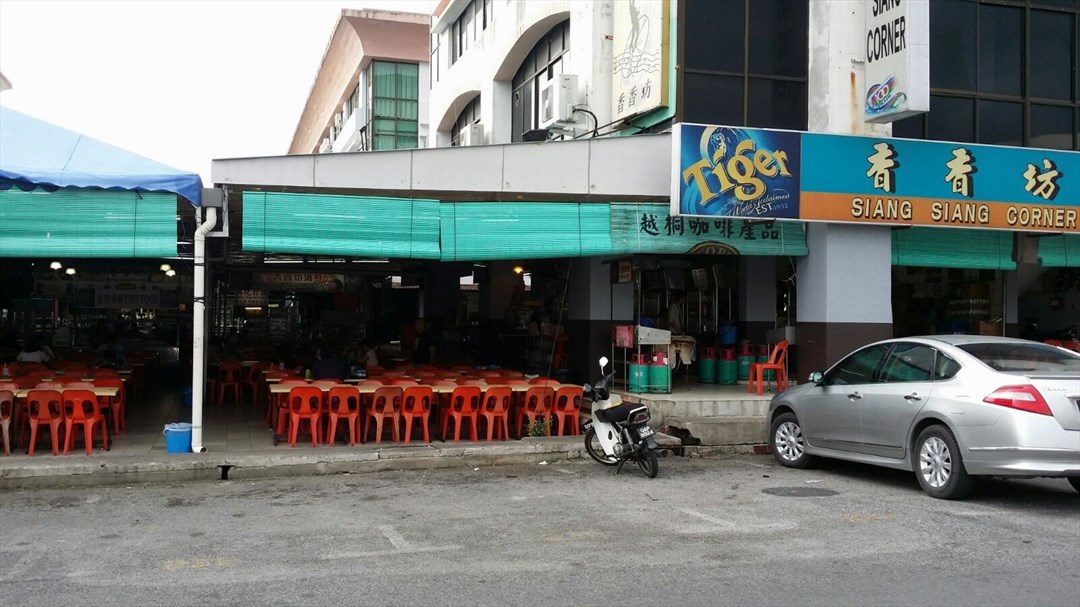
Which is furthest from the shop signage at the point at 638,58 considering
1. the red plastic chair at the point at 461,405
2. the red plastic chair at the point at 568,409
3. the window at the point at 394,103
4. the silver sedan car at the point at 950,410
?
the window at the point at 394,103

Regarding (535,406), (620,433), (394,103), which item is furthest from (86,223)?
(394,103)

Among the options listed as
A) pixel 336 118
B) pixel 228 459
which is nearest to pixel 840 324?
pixel 228 459

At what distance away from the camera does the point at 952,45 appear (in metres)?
16.6

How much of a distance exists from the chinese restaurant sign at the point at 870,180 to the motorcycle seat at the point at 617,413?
154 inches

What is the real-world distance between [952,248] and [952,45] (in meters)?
3.76

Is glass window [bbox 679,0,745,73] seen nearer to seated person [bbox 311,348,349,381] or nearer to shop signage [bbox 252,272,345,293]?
seated person [bbox 311,348,349,381]

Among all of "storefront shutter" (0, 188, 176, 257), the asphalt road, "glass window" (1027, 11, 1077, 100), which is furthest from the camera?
"glass window" (1027, 11, 1077, 100)

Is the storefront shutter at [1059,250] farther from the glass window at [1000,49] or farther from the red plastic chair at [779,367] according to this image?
the red plastic chair at [779,367]

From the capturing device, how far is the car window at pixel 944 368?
29.8ft

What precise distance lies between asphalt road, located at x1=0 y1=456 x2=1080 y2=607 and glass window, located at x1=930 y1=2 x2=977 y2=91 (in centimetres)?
886

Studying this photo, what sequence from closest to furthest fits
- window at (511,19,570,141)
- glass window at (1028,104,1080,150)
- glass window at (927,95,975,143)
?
1. glass window at (927,95,975,143)
2. glass window at (1028,104,1080,150)
3. window at (511,19,570,141)

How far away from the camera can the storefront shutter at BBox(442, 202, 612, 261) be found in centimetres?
1326

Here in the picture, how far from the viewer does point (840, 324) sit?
49.9 ft

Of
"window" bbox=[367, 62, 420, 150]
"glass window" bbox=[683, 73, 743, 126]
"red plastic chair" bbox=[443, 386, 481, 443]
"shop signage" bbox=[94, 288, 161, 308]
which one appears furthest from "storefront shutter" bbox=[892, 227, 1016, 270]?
"window" bbox=[367, 62, 420, 150]
